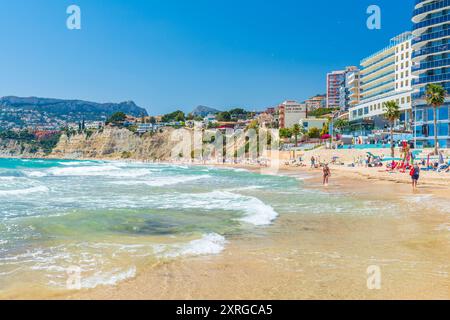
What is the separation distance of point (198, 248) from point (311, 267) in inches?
115

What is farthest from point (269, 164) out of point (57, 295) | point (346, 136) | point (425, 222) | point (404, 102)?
point (57, 295)

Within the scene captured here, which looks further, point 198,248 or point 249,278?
point 198,248

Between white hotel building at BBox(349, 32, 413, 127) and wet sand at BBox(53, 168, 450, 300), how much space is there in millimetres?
53708

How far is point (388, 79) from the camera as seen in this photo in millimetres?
74562

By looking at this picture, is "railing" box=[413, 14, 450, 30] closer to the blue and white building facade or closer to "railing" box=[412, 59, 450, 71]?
the blue and white building facade

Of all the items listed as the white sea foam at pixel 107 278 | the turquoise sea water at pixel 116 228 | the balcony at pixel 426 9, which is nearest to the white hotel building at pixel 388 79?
the balcony at pixel 426 9

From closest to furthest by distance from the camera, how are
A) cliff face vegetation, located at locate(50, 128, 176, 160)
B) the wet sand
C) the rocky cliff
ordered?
the wet sand
cliff face vegetation, located at locate(50, 128, 176, 160)
the rocky cliff

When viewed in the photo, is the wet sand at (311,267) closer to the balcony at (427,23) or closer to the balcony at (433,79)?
the balcony at (433,79)

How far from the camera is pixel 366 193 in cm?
2330

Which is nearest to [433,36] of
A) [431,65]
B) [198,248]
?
[431,65]

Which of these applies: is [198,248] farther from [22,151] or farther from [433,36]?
[22,151]

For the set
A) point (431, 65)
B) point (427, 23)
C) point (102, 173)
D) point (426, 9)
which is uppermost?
point (426, 9)

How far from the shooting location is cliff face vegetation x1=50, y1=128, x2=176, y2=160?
143000 millimetres

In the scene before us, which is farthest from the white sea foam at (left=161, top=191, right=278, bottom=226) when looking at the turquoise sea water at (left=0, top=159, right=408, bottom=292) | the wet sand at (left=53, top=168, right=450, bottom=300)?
the wet sand at (left=53, top=168, right=450, bottom=300)
